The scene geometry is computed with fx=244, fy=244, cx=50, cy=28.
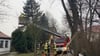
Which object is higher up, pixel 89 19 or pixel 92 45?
pixel 89 19

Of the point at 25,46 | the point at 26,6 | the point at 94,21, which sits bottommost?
the point at 25,46

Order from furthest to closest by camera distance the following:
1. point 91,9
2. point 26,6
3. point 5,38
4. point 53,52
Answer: point 26,6 → point 5,38 → point 91,9 → point 53,52

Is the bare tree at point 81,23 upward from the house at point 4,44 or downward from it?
upward

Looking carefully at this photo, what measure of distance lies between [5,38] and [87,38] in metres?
30.5

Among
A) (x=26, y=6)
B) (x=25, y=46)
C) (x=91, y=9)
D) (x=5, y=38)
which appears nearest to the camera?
(x=91, y=9)

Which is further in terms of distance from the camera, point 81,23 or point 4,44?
point 4,44

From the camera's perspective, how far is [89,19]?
109ft

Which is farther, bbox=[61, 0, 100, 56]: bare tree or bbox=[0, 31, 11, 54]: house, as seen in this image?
bbox=[0, 31, 11, 54]: house

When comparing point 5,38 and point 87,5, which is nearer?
point 87,5

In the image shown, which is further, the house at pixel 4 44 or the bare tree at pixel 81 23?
the house at pixel 4 44

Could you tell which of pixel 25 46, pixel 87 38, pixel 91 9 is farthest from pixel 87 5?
pixel 87 38

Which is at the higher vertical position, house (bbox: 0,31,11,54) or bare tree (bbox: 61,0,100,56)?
bare tree (bbox: 61,0,100,56)

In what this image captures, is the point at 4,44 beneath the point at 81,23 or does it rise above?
beneath

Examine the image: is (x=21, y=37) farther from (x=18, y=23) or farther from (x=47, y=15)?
(x=47, y=15)
